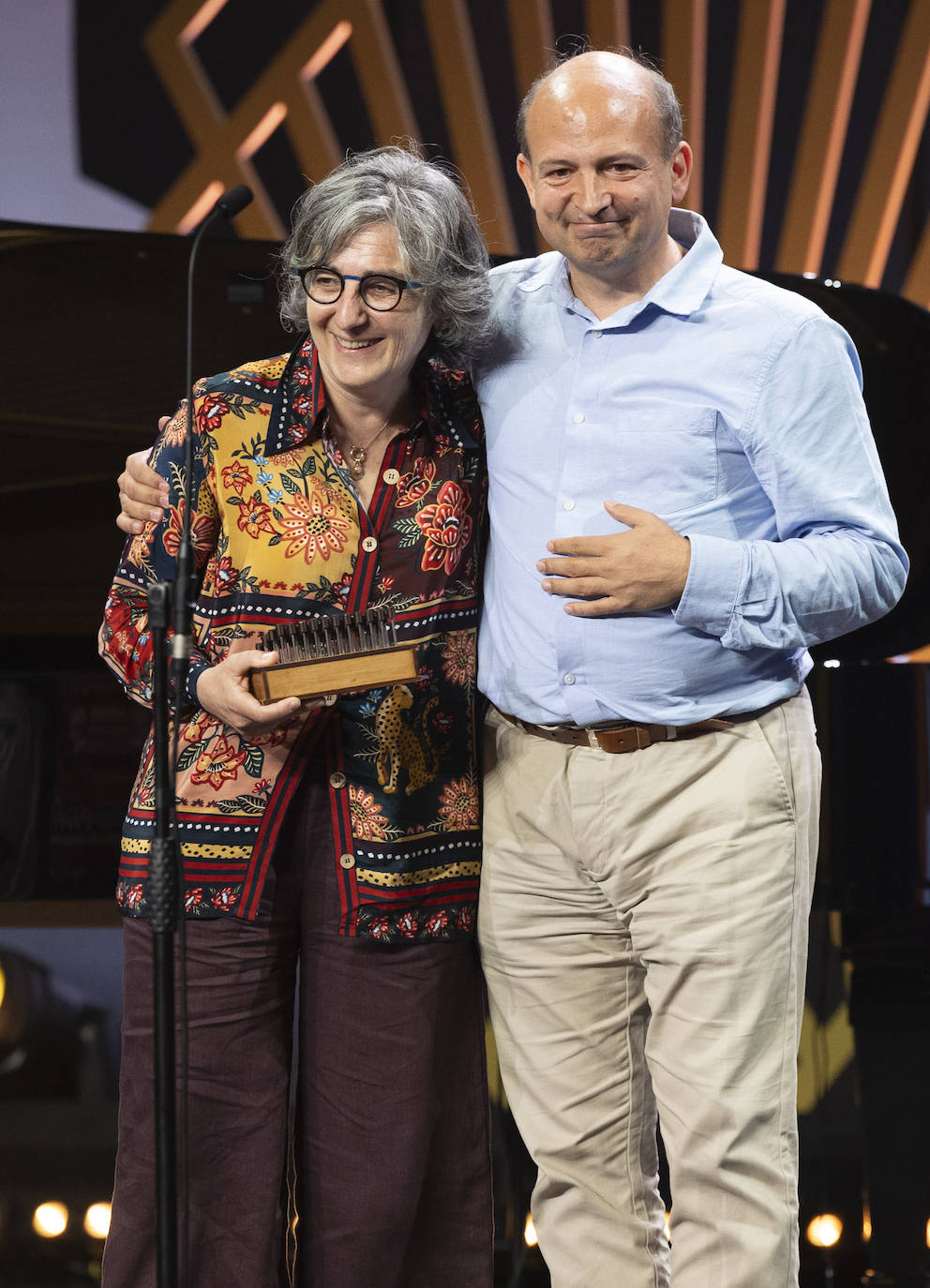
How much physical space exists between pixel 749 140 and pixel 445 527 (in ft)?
10.2

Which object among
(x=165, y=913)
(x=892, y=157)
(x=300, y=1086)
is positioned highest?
(x=892, y=157)

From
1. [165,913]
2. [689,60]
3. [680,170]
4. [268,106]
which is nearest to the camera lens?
[165,913]

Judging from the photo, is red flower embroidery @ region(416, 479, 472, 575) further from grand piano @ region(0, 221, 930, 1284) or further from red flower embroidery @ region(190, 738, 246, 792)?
grand piano @ region(0, 221, 930, 1284)

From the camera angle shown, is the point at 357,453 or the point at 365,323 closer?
the point at 365,323

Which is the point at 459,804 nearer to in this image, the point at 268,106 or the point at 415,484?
the point at 415,484

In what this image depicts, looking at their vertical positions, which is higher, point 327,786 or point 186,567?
point 186,567

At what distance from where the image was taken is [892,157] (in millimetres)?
4238

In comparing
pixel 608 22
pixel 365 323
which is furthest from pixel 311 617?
pixel 608 22

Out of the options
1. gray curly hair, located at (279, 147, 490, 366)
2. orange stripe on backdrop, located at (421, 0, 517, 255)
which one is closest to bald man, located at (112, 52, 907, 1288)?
gray curly hair, located at (279, 147, 490, 366)

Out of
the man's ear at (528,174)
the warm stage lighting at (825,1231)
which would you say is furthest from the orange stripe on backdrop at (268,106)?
the warm stage lighting at (825,1231)

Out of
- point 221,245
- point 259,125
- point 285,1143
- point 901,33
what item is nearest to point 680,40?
point 901,33

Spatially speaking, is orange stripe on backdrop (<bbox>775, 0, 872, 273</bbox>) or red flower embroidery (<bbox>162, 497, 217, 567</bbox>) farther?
orange stripe on backdrop (<bbox>775, 0, 872, 273</bbox>)

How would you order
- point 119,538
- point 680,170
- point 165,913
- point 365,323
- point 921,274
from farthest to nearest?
point 921,274, point 119,538, point 680,170, point 365,323, point 165,913

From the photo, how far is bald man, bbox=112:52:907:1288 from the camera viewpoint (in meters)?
1.52
